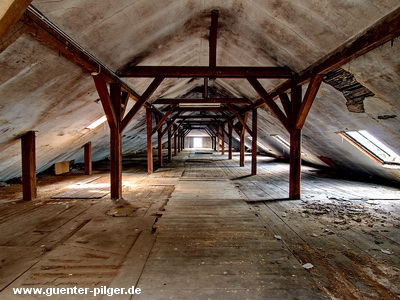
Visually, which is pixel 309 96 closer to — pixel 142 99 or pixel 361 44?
pixel 361 44

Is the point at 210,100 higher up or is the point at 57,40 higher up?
the point at 210,100

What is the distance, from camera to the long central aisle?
1.92 meters

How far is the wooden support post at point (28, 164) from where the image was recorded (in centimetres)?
458

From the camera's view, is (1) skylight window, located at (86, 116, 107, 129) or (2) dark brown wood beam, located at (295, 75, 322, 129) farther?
(1) skylight window, located at (86, 116, 107, 129)

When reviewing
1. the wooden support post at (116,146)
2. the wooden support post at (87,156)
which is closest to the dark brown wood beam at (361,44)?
the wooden support post at (116,146)

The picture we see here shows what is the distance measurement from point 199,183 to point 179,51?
337 centimetres

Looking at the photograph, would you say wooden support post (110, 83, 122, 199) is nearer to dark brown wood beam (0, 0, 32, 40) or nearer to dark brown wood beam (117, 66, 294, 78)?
dark brown wood beam (117, 66, 294, 78)

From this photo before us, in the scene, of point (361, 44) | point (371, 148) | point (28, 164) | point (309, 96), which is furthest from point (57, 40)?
point (371, 148)

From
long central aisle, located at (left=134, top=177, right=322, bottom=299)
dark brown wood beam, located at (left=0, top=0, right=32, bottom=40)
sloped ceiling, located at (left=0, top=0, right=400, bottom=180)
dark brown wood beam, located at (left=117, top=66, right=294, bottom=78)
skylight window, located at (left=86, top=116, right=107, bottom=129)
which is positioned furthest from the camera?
skylight window, located at (left=86, top=116, right=107, bottom=129)

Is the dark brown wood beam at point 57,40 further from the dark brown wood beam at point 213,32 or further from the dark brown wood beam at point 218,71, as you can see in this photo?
the dark brown wood beam at point 213,32

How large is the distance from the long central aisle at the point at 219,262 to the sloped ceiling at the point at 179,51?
2461mm

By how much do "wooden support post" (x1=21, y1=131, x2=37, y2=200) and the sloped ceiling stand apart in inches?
6.6

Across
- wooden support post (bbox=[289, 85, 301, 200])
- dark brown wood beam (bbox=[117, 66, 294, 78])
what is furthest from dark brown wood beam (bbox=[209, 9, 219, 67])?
wooden support post (bbox=[289, 85, 301, 200])

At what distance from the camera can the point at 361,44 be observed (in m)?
2.91
